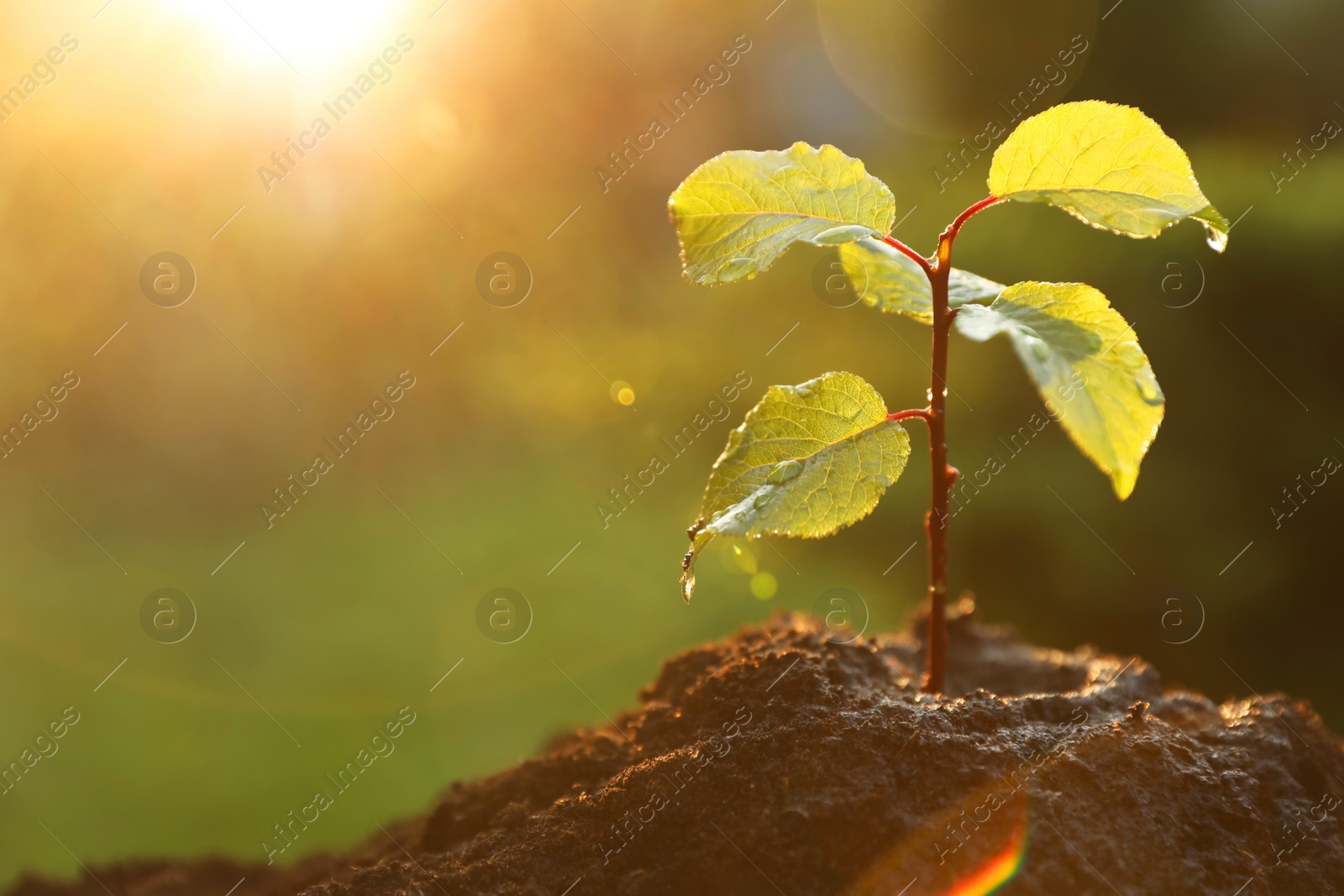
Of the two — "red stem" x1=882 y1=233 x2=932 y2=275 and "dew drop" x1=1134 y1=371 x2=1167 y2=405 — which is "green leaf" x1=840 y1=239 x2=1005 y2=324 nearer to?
"red stem" x1=882 y1=233 x2=932 y2=275

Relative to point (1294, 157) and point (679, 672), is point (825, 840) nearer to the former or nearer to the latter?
point (679, 672)

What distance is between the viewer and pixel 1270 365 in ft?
6.14

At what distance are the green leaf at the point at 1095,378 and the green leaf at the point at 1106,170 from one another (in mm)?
85

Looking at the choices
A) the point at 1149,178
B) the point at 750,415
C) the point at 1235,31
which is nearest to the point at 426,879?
the point at 750,415

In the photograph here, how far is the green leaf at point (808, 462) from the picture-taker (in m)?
0.75

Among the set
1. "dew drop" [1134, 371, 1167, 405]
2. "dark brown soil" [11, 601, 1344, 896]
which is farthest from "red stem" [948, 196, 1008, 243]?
"dark brown soil" [11, 601, 1344, 896]

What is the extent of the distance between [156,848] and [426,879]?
94 centimetres

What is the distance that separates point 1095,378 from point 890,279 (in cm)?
34

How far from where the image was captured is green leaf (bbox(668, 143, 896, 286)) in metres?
0.80

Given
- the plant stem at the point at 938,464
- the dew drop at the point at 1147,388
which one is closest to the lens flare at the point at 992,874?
the plant stem at the point at 938,464

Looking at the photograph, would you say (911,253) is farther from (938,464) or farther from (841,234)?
(938,464)

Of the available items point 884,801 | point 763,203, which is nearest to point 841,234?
point 763,203

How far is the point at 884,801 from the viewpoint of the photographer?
70 cm

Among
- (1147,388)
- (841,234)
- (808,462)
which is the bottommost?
(1147,388)
